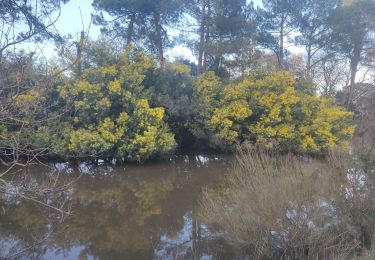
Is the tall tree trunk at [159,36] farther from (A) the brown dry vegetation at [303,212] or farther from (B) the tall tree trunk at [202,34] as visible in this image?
(A) the brown dry vegetation at [303,212]

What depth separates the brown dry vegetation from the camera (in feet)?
19.5

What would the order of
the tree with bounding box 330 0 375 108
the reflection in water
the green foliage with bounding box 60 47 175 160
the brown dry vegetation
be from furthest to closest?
the tree with bounding box 330 0 375 108, the green foliage with bounding box 60 47 175 160, the reflection in water, the brown dry vegetation

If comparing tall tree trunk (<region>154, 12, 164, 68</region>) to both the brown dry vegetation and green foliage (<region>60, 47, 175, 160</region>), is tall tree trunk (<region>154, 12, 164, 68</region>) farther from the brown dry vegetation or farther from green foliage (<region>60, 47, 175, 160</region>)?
the brown dry vegetation

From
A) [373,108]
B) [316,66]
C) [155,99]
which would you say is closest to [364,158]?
[373,108]

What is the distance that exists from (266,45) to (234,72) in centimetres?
492

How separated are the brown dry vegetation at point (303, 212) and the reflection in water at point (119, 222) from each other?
3.94ft

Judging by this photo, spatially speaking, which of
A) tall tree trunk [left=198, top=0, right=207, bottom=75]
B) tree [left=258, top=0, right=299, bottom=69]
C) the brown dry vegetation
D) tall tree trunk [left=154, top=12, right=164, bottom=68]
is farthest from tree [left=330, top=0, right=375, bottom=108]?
the brown dry vegetation

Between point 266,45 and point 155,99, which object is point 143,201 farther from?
point 266,45

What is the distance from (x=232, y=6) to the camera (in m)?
22.6

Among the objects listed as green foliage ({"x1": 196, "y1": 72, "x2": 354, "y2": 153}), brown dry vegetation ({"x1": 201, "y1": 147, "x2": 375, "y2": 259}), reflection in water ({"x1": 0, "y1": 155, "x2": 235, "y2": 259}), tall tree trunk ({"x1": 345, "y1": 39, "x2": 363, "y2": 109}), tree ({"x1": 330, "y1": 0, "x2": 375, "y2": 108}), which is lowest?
reflection in water ({"x1": 0, "y1": 155, "x2": 235, "y2": 259})

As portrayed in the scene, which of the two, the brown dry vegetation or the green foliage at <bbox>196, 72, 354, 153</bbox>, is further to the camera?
the green foliage at <bbox>196, 72, 354, 153</bbox>

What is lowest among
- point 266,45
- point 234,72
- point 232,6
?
point 234,72

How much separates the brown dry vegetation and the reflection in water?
3.94 ft

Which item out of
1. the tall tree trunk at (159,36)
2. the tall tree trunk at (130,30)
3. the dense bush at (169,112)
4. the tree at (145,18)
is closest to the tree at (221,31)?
the tree at (145,18)
